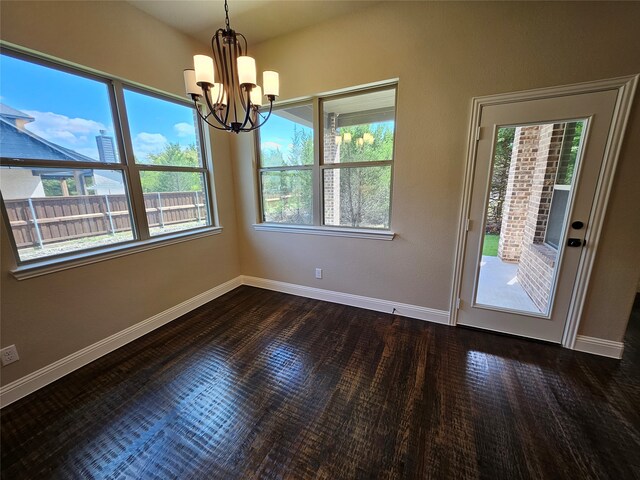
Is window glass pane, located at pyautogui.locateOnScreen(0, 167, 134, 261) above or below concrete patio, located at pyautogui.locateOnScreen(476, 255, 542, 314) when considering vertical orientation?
above

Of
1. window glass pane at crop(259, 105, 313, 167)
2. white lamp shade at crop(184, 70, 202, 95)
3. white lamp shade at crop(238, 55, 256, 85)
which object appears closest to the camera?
white lamp shade at crop(238, 55, 256, 85)

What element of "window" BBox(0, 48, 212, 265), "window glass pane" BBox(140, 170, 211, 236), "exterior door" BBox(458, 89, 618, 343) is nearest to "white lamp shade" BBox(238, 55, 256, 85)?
"window" BBox(0, 48, 212, 265)

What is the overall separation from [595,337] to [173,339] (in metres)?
3.59

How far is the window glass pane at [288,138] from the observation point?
2816mm

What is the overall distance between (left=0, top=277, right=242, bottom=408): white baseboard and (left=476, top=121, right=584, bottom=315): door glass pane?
302cm

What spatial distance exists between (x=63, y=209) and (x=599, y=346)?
14.2 feet

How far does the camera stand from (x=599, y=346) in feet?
6.73

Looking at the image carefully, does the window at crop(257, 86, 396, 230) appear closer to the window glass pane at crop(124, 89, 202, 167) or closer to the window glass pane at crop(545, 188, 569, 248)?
the window glass pane at crop(124, 89, 202, 167)

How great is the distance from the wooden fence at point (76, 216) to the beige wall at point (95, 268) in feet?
0.50

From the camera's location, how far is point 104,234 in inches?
84.8

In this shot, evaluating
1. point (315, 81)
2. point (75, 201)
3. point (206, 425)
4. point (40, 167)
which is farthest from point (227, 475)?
point (315, 81)

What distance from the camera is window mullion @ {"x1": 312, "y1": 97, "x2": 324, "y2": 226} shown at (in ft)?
8.86

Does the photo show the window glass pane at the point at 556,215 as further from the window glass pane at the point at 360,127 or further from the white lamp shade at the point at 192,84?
the white lamp shade at the point at 192,84

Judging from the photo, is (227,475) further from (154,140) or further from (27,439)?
(154,140)
